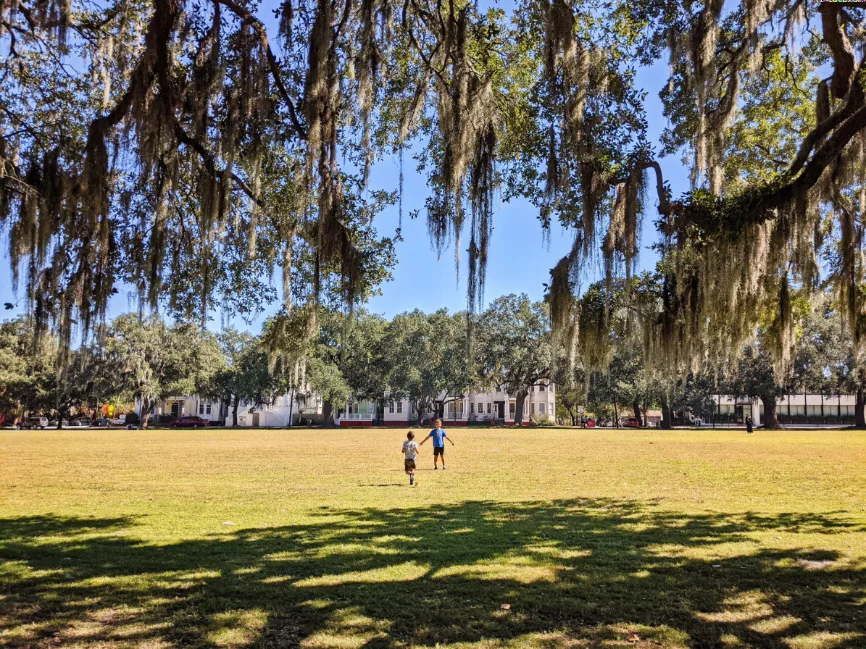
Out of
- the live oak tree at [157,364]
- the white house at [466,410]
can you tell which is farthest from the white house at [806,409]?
the live oak tree at [157,364]

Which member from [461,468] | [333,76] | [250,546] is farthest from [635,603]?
[461,468]

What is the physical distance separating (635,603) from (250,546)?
4.12 m

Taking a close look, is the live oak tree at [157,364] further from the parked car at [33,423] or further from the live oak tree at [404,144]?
the live oak tree at [404,144]

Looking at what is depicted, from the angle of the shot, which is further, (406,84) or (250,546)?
(406,84)

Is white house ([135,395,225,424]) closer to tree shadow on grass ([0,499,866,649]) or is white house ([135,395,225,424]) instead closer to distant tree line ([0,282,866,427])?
distant tree line ([0,282,866,427])

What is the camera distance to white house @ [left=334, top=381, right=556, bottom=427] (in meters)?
68.4

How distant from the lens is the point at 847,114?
646 cm

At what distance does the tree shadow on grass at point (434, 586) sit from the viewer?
425 centimetres

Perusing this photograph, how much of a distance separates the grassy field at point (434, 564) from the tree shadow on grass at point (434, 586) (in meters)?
0.02

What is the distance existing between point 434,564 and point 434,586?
716 mm

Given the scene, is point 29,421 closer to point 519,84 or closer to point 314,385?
point 314,385

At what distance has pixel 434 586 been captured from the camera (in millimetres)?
5363

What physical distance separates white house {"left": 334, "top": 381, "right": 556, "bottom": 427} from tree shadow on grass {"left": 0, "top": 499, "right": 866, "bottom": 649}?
58.8 metres

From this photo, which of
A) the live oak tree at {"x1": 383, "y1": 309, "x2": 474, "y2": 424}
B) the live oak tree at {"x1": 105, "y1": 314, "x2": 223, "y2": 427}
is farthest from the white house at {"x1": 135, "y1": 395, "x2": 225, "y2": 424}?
the live oak tree at {"x1": 383, "y1": 309, "x2": 474, "y2": 424}
